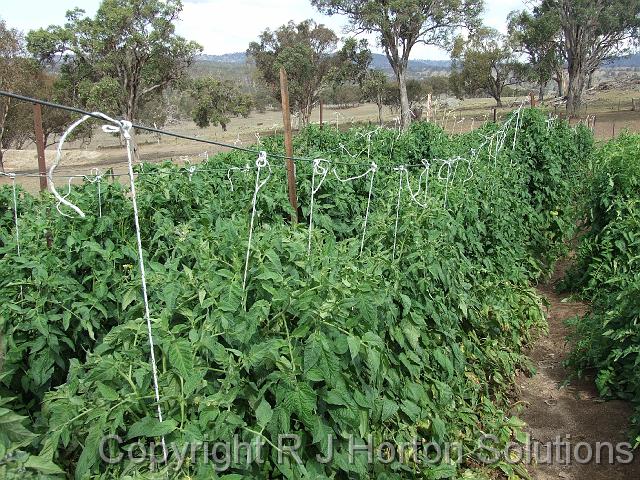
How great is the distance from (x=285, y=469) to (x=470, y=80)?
53943mm

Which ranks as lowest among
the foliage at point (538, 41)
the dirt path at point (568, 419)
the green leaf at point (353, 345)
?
the dirt path at point (568, 419)

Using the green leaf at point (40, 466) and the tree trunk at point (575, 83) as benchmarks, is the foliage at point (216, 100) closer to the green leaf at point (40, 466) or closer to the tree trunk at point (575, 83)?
the tree trunk at point (575, 83)

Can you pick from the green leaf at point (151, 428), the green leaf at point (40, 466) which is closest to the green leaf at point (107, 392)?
the green leaf at point (151, 428)

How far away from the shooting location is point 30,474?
5.14ft

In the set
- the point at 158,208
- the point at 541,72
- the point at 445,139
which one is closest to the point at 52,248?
the point at 158,208

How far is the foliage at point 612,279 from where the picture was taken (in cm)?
435

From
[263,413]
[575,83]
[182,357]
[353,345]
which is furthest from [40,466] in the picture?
[575,83]

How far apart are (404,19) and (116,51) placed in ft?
52.4

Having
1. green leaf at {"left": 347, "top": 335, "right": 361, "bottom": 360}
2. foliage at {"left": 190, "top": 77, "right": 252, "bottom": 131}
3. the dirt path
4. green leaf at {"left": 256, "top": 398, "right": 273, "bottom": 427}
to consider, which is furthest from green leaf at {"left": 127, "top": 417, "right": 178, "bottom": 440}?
foliage at {"left": 190, "top": 77, "right": 252, "bottom": 131}

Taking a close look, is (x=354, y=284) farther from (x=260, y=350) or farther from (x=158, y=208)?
(x=158, y=208)

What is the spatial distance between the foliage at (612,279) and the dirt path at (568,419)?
0.16 meters

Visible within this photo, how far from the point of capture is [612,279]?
501 cm

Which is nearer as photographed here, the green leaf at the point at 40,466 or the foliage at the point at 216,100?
the green leaf at the point at 40,466

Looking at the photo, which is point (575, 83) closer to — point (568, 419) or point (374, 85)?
point (374, 85)
